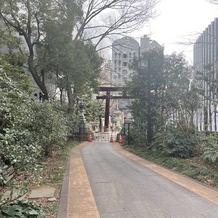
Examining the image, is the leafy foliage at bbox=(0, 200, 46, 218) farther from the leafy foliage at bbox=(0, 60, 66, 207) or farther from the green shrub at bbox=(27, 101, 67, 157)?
the green shrub at bbox=(27, 101, 67, 157)

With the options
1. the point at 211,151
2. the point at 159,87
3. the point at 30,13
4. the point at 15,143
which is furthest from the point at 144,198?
the point at 30,13

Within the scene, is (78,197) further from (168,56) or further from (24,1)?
(24,1)

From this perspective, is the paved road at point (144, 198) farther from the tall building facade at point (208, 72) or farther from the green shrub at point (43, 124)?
the tall building facade at point (208, 72)

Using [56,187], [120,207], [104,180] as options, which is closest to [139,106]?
[104,180]

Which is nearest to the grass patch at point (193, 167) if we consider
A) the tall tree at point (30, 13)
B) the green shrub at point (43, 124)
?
the green shrub at point (43, 124)

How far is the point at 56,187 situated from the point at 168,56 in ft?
31.4

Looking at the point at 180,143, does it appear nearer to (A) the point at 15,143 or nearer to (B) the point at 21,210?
(A) the point at 15,143

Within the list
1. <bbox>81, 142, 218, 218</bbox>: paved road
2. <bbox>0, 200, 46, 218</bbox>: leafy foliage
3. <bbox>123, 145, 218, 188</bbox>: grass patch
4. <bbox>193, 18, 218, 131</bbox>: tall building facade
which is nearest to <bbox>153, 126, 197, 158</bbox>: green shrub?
<bbox>123, 145, 218, 188</bbox>: grass patch

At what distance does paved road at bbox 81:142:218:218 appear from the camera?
417 cm

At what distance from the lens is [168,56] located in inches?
504

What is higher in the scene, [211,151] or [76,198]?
[211,151]

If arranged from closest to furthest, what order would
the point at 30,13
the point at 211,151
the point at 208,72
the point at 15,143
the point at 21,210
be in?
1. the point at 21,210
2. the point at 15,143
3. the point at 211,151
4. the point at 208,72
5. the point at 30,13

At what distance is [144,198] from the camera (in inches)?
195

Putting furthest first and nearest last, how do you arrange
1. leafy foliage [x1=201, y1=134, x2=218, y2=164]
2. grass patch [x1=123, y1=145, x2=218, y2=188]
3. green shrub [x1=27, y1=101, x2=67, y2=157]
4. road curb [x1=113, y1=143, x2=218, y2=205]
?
green shrub [x1=27, y1=101, x2=67, y2=157], leafy foliage [x1=201, y1=134, x2=218, y2=164], grass patch [x1=123, y1=145, x2=218, y2=188], road curb [x1=113, y1=143, x2=218, y2=205]
